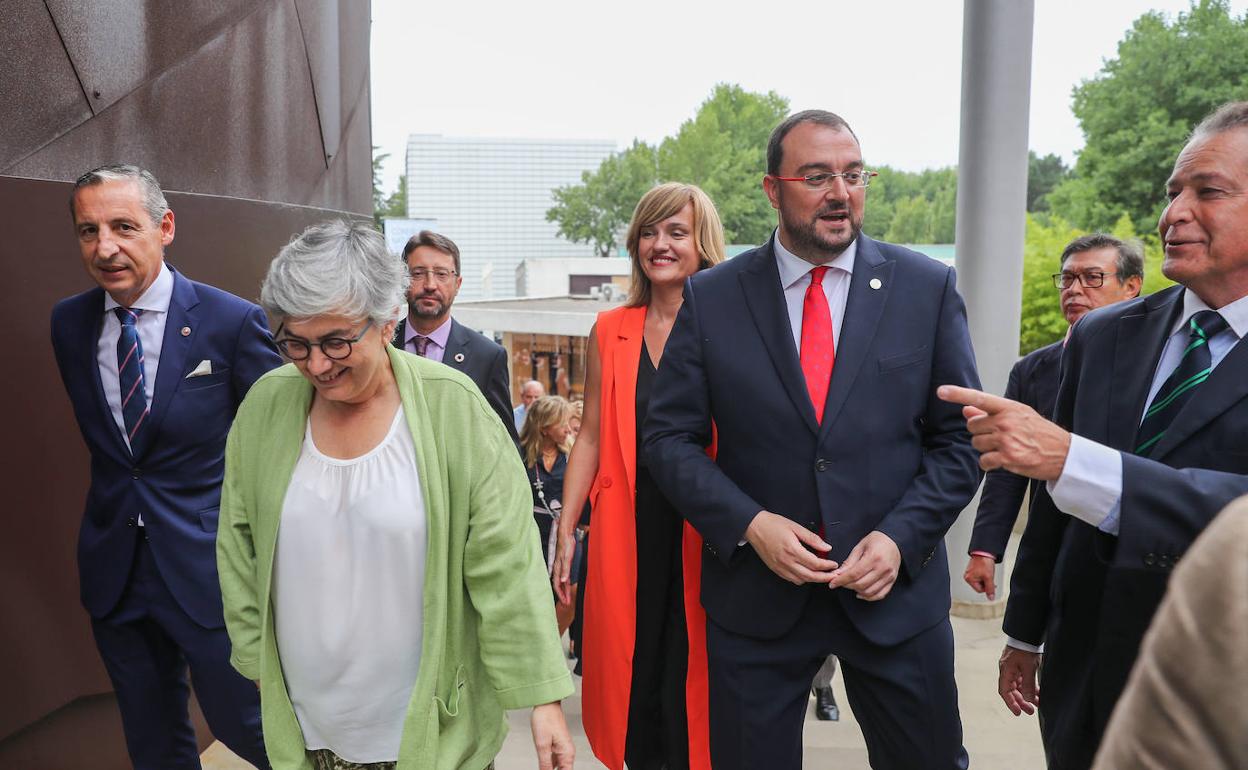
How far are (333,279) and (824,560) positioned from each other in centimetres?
130

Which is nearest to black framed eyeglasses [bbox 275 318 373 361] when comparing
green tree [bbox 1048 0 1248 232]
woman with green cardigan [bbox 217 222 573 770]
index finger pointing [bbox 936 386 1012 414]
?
woman with green cardigan [bbox 217 222 573 770]

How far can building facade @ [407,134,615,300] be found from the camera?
269 feet

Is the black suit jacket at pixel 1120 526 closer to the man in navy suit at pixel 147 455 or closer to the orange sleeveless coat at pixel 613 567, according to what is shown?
the orange sleeveless coat at pixel 613 567

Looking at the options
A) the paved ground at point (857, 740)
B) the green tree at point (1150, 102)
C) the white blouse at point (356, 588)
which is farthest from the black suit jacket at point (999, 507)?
the green tree at point (1150, 102)

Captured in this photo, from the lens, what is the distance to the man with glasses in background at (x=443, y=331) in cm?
417

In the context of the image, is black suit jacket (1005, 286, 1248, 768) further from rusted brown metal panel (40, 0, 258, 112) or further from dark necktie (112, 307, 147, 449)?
rusted brown metal panel (40, 0, 258, 112)

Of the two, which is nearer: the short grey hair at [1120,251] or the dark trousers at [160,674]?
the dark trousers at [160,674]

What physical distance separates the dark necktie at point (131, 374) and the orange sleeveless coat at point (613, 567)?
4.77 ft

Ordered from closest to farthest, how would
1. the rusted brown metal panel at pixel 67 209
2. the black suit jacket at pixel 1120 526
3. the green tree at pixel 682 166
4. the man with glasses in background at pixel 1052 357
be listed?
the black suit jacket at pixel 1120 526 → the rusted brown metal panel at pixel 67 209 → the man with glasses in background at pixel 1052 357 → the green tree at pixel 682 166

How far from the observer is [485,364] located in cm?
419

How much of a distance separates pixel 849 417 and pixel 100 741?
9.82ft

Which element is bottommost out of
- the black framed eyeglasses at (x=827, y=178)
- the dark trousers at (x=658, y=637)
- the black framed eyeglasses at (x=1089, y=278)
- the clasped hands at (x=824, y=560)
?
the dark trousers at (x=658, y=637)

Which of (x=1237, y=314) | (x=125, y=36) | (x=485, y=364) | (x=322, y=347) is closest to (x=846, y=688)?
(x=1237, y=314)

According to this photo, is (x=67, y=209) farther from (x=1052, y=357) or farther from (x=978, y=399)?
(x=1052, y=357)
